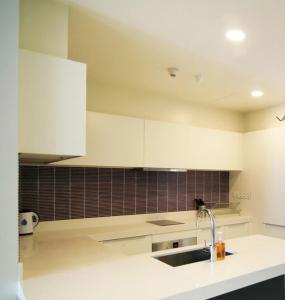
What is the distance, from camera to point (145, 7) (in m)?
1.59

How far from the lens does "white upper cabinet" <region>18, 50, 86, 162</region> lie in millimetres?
1387

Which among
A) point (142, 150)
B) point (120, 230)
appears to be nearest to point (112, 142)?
point (142, 150)

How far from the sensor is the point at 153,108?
3.49 metres

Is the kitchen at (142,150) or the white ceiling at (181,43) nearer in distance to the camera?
the kitchen at (142,150)

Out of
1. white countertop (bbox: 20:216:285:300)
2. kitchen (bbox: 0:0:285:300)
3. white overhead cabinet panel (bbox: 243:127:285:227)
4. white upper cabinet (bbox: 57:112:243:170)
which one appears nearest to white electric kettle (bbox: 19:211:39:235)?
kitchen (bbox: 0:0:285:300)

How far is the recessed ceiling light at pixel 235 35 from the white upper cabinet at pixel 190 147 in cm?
137

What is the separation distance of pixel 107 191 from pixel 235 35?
2.08 metres

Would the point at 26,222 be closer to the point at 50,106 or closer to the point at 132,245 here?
the point at 132,245

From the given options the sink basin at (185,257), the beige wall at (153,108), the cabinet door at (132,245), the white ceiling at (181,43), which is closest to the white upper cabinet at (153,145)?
the beige wall at (153,108)

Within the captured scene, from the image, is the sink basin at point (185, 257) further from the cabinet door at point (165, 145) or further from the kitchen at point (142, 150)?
the cabinet door at point (165, 145)

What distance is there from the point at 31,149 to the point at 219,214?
318 centimetres

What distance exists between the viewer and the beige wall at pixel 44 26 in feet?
5.00

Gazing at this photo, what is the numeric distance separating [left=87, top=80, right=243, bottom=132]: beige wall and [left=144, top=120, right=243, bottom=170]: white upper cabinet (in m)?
0.34

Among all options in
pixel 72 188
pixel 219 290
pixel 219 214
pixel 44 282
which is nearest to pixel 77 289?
pixel 44 282
